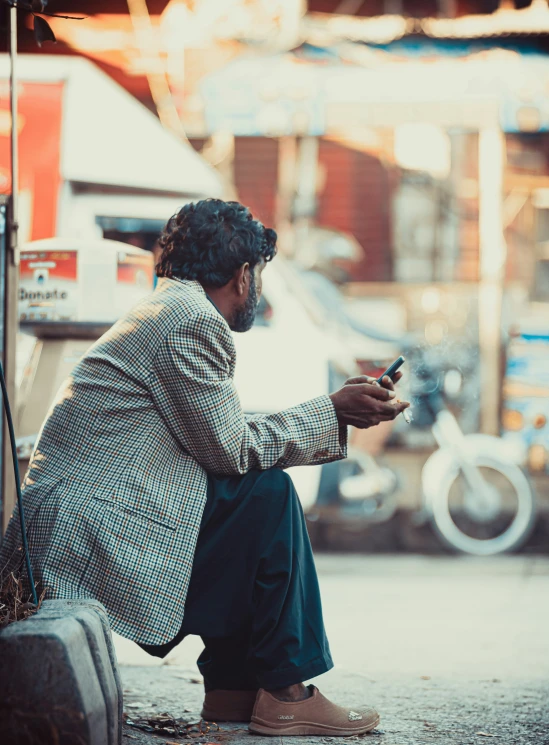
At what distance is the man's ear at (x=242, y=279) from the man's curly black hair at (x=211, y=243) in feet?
0.04

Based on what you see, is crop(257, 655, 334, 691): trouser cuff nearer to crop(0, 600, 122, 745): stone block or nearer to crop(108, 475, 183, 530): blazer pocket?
crop(108, 475, 183, 530): blazer pocket

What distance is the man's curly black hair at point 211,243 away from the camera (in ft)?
9.81

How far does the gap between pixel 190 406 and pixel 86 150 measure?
4.12 metres

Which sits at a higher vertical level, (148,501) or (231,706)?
(148,501)

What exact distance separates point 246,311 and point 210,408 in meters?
0.43

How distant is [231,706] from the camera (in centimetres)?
305

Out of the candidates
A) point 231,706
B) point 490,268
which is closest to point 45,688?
point 231,706

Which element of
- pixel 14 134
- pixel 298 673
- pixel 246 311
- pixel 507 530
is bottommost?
pixel 507 530

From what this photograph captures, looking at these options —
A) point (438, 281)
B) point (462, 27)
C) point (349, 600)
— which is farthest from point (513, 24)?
point (349, 600)

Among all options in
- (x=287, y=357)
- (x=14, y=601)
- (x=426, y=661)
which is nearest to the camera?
(x=14, y=601)

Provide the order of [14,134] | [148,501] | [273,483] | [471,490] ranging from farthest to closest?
[471,490] < [14,134] < [273,483] < [148,501]

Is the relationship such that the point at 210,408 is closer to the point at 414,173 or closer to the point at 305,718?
the point at 305,718

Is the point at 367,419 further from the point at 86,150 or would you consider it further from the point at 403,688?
the point at 86,150

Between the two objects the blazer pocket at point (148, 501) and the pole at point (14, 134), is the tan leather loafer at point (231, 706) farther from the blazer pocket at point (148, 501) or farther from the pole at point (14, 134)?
the pole at point (14, 134)
